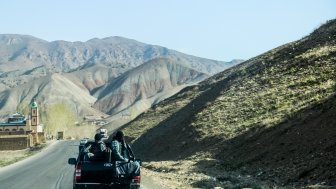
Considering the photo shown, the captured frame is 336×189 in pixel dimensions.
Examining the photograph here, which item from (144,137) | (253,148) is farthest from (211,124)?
(144,137)

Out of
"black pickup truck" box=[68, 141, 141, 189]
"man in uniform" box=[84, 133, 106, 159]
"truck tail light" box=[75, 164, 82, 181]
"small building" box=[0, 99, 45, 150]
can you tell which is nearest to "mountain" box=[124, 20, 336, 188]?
"black pickup truck" box=[68, 141, 141, 189]

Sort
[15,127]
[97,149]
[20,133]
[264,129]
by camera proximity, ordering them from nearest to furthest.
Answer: [97,149] < [264,129] < [20,133] < [15,127]

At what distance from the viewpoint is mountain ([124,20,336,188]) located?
22047mm

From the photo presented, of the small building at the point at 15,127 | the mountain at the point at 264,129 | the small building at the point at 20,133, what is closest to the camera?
the mountain at the point at 264,129

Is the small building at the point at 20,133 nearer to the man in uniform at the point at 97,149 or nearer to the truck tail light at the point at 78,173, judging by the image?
the man in uniform at the point at 97,149

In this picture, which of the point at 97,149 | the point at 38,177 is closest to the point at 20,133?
the point at 38,177

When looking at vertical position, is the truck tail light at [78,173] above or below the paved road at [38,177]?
above

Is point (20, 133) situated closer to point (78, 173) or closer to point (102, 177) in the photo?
point (78, 173)

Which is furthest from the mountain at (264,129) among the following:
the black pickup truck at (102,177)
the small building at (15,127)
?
the small building at (15,127)

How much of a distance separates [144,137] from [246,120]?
23173 millimetres

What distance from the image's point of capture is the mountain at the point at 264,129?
72.3ft

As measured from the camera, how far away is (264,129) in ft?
106

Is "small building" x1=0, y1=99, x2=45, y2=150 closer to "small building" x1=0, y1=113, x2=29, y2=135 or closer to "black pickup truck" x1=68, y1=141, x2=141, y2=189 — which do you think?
"small building" x1=0, y1=113, x2=29, y2=135

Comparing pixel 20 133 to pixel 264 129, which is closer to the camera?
pixel 264 129
